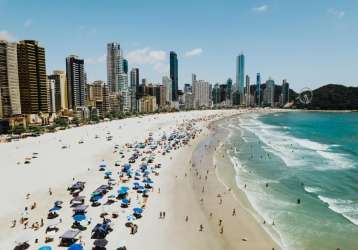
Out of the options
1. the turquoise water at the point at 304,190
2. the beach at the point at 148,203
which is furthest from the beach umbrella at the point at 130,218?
the turquoise water at the point at 304,190

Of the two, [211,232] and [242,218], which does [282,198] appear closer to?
[242,218]

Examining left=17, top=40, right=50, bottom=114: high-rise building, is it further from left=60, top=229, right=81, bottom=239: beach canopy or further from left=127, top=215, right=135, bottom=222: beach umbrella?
left=60, top=229, right=81, bottom=239: beach canopy

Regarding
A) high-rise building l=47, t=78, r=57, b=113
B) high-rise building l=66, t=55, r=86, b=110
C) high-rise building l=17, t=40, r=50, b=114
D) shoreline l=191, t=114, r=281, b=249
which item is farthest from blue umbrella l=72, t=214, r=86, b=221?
high-rise building l=66, t=55, r=86, b=110

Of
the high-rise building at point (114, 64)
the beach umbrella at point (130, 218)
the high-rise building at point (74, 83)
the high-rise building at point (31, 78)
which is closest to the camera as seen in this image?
the beach umbrella at point (130, 218)

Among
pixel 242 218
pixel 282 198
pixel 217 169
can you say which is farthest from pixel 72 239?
pixel 217 169

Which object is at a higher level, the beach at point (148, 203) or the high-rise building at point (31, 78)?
the high-rise building at point (31, 78)

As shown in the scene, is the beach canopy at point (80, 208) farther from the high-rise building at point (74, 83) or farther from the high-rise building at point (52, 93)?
the high-rise building at point (74, 83)

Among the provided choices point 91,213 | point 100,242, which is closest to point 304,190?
point 91,213

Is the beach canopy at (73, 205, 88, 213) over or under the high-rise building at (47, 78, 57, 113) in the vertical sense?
under
